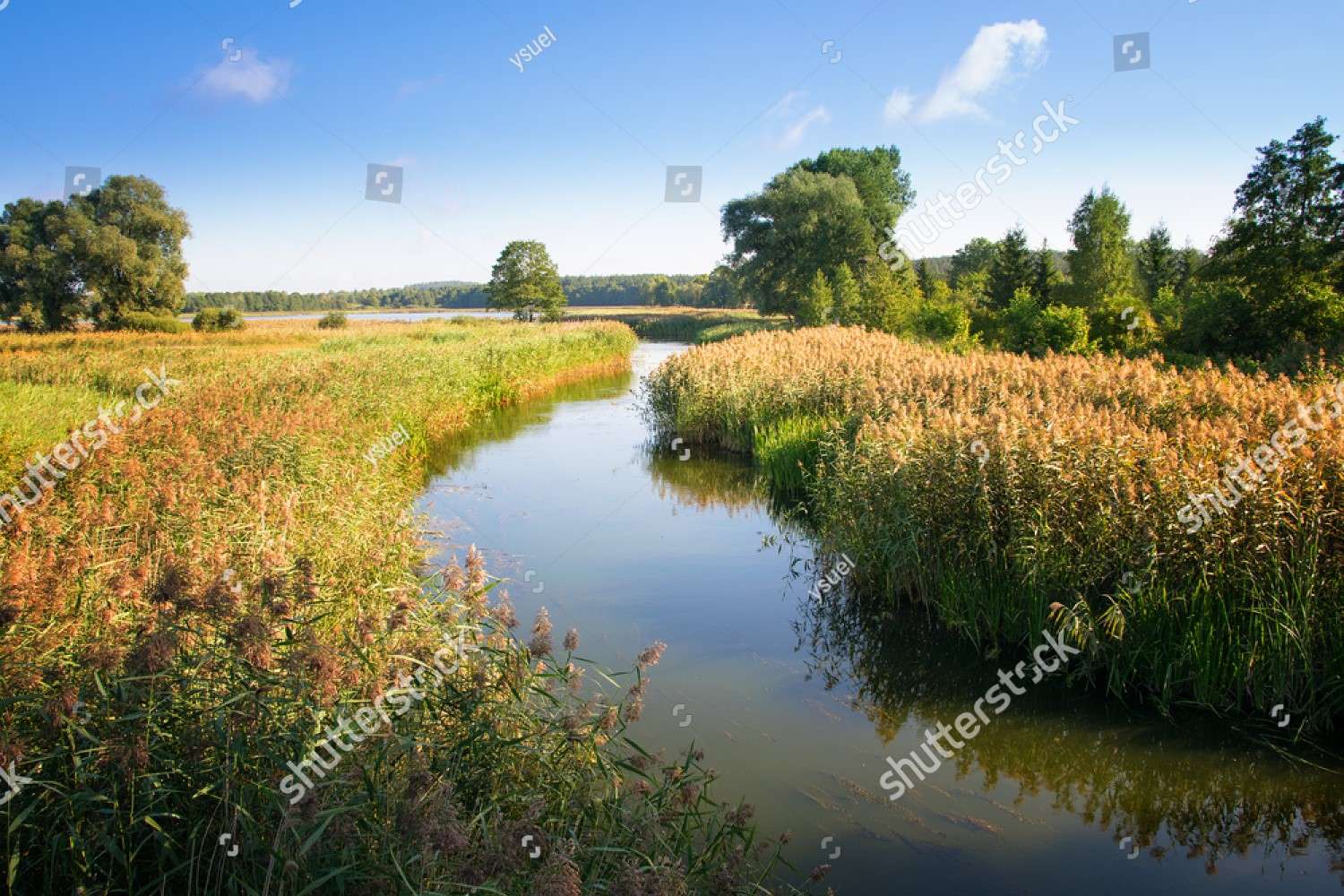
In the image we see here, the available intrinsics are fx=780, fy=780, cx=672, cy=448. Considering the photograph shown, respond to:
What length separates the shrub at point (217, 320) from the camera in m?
40.4

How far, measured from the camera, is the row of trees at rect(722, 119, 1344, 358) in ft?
70.2

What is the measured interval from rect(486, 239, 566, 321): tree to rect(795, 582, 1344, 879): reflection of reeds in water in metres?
66.7

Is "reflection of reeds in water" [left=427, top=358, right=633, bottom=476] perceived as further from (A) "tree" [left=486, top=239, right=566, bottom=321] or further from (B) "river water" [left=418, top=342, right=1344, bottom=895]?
(A) "tree" [left=486, top=239, right=566, bottom=321]

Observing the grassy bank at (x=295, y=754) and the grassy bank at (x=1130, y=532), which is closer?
the grassy bank at (x=295, y=754)

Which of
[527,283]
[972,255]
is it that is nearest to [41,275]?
[527,283]

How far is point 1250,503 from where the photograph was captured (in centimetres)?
561

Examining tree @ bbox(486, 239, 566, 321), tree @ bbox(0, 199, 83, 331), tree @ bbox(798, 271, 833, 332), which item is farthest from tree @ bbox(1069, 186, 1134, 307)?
tree @ bbox(0, 199, 83, 331)

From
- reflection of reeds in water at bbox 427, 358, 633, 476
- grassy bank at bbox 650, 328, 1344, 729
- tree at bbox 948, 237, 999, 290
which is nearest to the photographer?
grassy bank at bbox 650, 328, 1344, 729

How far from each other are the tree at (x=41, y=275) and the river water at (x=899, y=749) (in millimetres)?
47832

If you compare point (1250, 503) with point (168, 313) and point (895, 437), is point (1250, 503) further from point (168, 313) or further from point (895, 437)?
point (168, 313)

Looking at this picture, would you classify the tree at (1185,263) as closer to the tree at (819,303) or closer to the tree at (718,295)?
the tree at (819,303)

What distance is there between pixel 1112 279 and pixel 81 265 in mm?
54781

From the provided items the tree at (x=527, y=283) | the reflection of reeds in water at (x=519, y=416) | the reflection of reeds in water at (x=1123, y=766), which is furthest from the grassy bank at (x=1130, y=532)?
the tree at (x=527, y=283)

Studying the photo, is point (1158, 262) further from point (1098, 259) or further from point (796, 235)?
point (796, 235)
